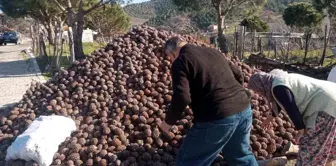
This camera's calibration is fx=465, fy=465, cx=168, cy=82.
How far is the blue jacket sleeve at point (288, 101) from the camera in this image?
139 inches

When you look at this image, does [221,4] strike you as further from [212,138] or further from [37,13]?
[212,138]

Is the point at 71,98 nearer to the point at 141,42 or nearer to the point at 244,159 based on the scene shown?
the point at 141,42

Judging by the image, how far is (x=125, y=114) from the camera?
4957mm

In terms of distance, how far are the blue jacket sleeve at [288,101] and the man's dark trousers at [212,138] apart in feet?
0.85

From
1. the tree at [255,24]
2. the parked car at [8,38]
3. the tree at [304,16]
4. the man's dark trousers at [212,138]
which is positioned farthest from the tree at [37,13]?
the man's dark trousers at [212,138]

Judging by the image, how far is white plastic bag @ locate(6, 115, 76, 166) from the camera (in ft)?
14.0

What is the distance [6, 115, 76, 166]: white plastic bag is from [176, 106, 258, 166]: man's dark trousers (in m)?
1.40

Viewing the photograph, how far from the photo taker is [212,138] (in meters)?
3.43

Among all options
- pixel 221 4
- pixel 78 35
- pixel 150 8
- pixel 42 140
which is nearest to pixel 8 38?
pixel 221 4

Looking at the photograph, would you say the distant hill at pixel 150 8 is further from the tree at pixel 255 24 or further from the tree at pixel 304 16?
the tree at pixel 304 16

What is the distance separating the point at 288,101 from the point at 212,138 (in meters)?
0.66

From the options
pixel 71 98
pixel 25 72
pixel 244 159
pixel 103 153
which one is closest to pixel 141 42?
pixel 71 98

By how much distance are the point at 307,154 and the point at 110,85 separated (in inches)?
97.0

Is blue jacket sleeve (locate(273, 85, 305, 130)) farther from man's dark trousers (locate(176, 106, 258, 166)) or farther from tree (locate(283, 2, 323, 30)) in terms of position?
tree (locate(283, 2, 323, 30))
